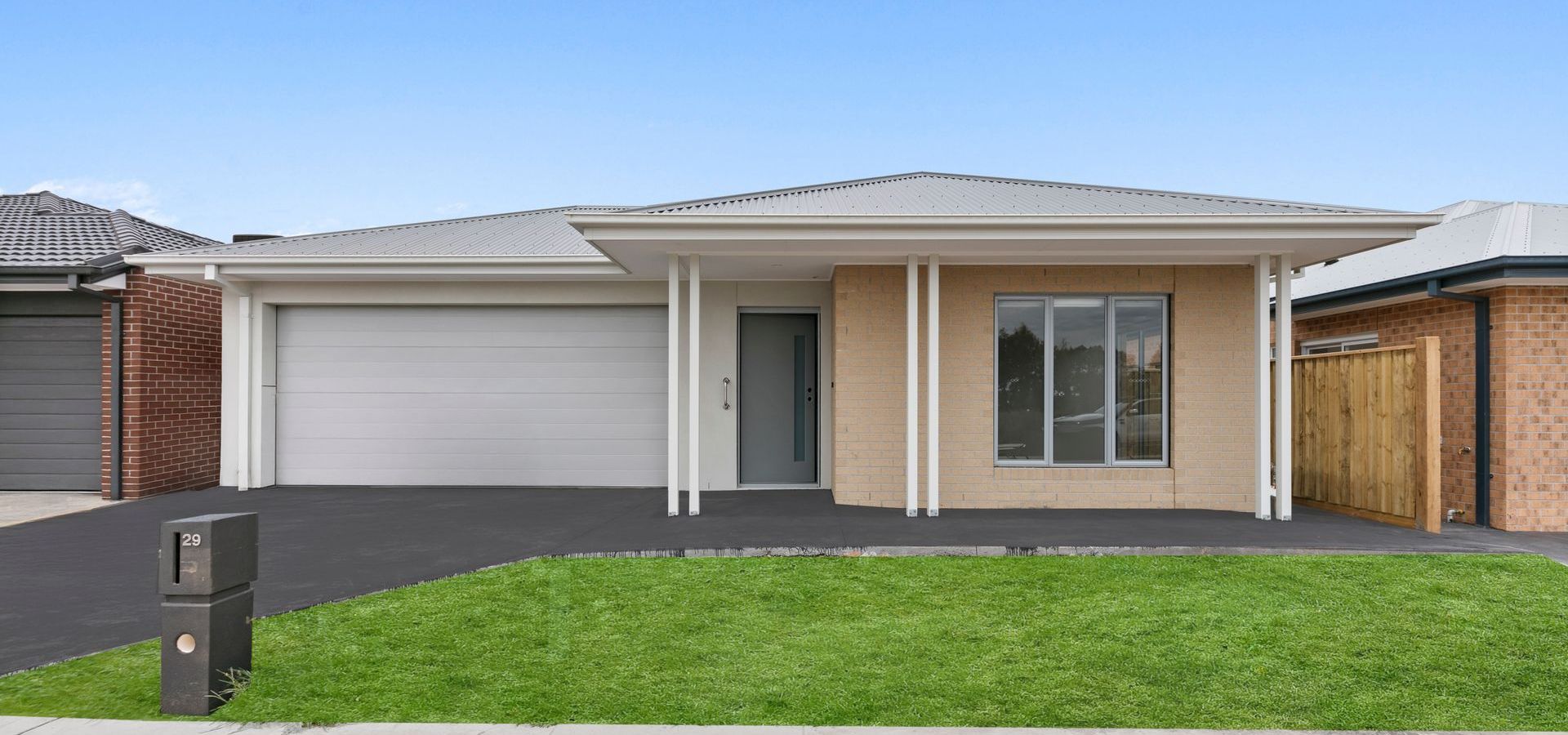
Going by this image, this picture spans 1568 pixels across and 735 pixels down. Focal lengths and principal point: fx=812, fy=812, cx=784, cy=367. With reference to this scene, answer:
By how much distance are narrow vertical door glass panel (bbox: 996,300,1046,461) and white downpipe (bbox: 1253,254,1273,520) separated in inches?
77.1

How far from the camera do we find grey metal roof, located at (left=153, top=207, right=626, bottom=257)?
380 inches

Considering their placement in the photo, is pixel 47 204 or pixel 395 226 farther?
pixel 47 204

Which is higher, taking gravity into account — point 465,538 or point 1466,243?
point 1466,243

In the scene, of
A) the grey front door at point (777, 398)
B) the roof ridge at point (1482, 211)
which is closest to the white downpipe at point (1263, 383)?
the roof ridge at point (1482, 211)

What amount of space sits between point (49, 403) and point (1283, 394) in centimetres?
1408

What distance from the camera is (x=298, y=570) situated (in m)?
5.82

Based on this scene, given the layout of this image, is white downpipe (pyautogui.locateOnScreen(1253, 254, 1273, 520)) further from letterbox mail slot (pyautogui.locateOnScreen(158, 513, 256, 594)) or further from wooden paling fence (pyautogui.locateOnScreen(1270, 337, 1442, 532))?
letterbox mail slot (pyautogui.locateOnScreen(158, 513, 256, 594))

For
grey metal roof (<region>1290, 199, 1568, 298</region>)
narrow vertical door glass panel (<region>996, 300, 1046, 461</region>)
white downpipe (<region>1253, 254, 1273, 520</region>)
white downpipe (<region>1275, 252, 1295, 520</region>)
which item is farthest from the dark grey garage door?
grey metal roof (<region>1290, 199, 1568, 298</region>)

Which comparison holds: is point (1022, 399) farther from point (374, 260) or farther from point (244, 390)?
point (244, 390)

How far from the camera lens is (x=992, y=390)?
8.27 m

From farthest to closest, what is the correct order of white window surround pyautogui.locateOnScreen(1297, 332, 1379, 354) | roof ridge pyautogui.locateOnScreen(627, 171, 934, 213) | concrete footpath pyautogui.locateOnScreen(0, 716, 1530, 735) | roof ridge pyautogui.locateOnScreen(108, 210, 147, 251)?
roof ridge pyautogui.locateOnScreen(108, 210, 147, 251)
white window surround pyautogui.locateOnScreen(1297, 332, 1379, 354)
roof ridge pyautogui.locateOnScreen(627, 171, 934, 213)
concrete footpath pyautogui.locateOnScreen(0, 716, 1530, 735)

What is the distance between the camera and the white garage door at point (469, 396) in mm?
10227

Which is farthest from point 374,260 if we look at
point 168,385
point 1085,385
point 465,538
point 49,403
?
point 1085,385

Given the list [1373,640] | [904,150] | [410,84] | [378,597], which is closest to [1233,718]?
[1373,640]
